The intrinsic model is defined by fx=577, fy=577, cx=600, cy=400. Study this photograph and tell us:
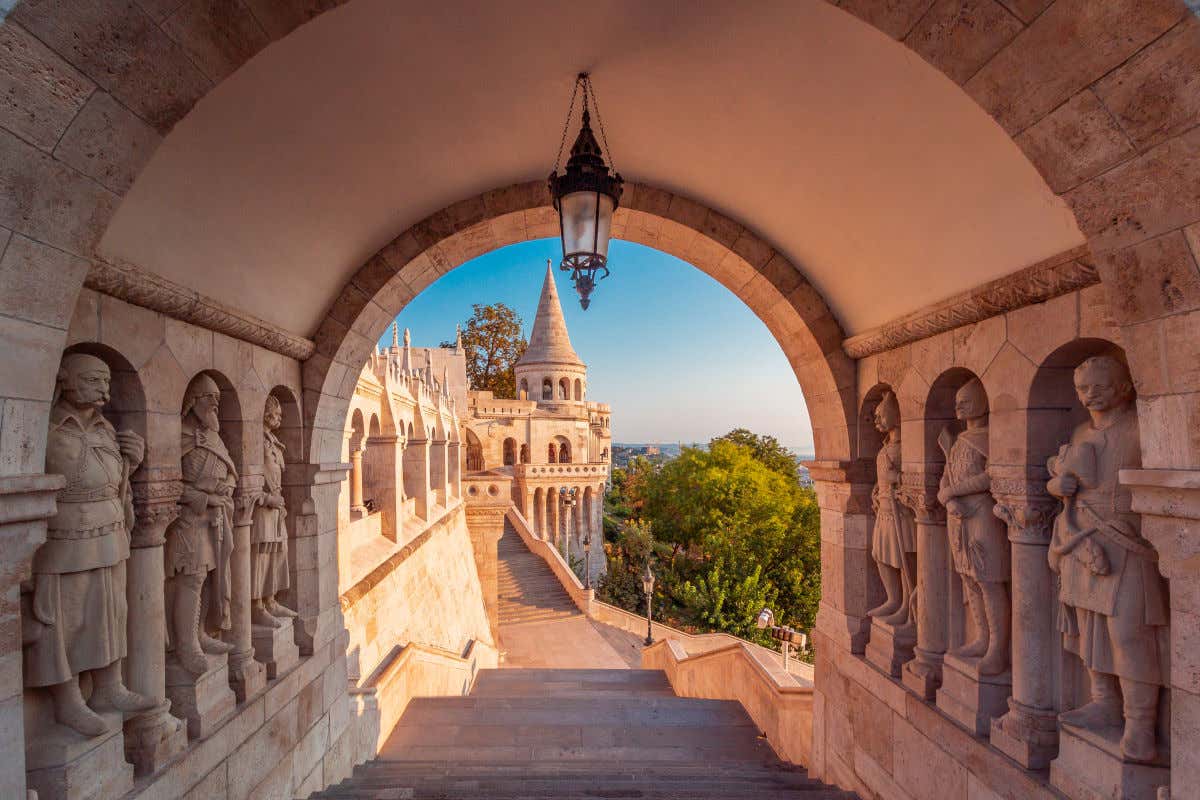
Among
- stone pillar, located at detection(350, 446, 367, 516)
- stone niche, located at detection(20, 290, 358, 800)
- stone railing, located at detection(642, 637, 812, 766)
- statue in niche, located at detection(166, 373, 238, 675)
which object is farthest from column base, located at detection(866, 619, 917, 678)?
stone pillar, located at detection(350, 446, 367, 516)

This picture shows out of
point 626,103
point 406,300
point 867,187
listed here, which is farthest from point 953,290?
point 406,300

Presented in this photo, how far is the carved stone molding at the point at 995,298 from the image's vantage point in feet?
8.79

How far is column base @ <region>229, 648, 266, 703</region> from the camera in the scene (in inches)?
140

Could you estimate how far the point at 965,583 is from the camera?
3.45m

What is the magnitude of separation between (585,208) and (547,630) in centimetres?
1634

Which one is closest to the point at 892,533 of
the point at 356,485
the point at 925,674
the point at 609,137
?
the point at 925,674

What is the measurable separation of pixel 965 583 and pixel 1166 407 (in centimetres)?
180

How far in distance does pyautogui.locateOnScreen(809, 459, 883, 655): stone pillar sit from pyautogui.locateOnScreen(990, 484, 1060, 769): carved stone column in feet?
4.70

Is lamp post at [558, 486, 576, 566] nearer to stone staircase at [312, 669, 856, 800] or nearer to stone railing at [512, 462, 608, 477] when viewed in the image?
stone railing at [512, 462, 608, 477]

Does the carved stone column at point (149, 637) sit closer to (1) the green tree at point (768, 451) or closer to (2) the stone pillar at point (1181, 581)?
(2) the stone pillar at point (1181, 581)

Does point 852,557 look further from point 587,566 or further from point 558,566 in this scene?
point 587,566

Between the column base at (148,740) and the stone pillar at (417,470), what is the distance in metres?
11.2

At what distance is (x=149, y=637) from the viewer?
9.50ft

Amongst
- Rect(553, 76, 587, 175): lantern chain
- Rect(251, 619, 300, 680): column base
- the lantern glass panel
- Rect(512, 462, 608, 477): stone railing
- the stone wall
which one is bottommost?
the stone wall
